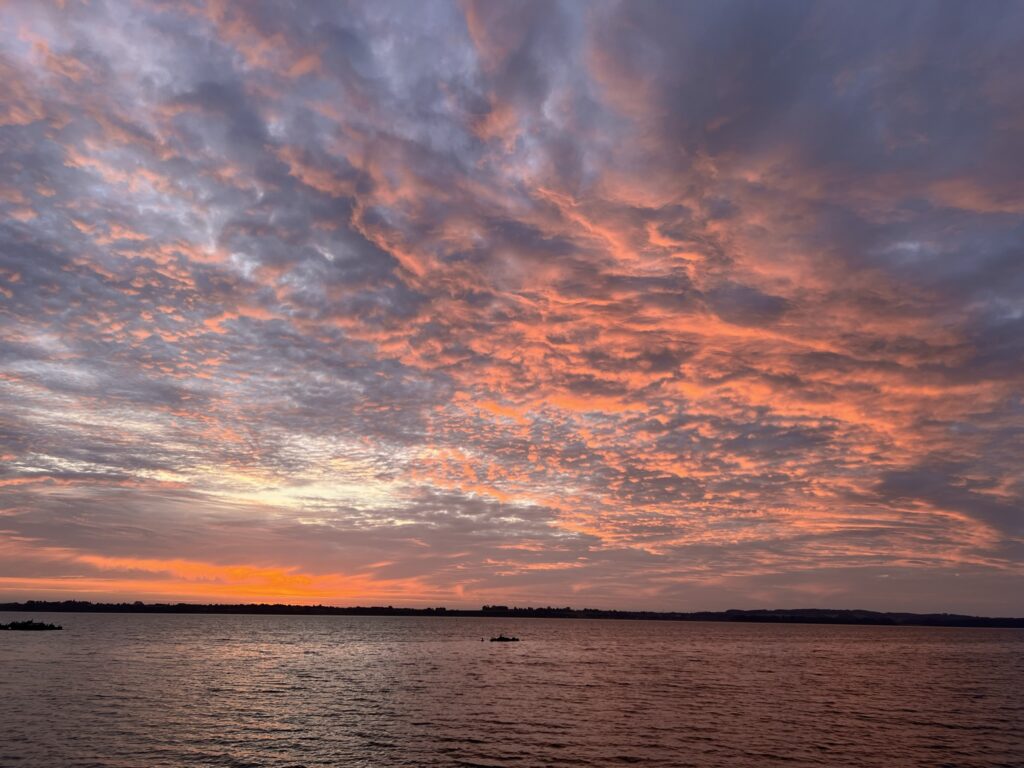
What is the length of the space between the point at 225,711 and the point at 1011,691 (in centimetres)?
8836

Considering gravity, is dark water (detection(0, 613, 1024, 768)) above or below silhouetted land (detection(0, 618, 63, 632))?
below

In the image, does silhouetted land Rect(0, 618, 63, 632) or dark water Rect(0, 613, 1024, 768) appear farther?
silhouetted land Rect(0, 618, 63, 632)

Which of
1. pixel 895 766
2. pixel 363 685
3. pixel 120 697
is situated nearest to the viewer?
pixel 895 766

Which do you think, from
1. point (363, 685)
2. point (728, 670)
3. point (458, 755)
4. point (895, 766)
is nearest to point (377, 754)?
point (458, 755)

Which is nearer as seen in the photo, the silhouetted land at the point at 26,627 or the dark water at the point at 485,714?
the dark water at the point at 485,714

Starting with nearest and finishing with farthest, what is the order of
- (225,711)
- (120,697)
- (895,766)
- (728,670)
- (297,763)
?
(297,763)
(895,766)
(225,711)
(120,697)
(728,670)

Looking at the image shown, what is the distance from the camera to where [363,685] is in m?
75.7

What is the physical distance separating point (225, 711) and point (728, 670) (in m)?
74.4

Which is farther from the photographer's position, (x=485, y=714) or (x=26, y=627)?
(x=26, y=627)

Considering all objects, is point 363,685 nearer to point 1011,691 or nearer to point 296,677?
point 296,677

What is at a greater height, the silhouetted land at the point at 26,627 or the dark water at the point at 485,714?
the silhouetted land at the point at 26,627

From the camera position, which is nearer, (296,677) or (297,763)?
(297,763)

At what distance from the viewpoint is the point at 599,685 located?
78.4 meters

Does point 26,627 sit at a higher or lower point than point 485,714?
higher
